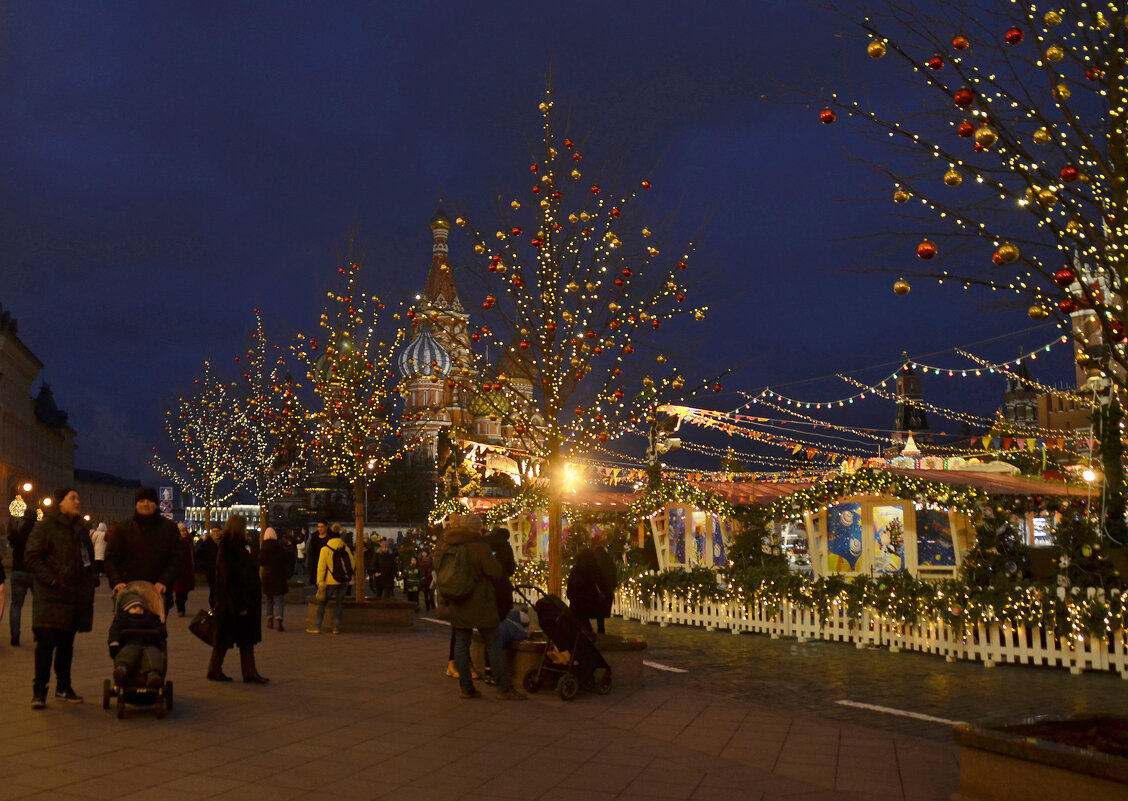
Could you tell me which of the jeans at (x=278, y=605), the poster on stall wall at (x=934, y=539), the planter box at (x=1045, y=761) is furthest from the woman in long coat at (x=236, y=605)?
the poster on stall wall at (x=934, y=539)

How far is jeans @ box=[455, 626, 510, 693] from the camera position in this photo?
9438 mm

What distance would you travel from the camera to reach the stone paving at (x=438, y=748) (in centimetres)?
608

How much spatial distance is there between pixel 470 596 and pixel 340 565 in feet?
25.1

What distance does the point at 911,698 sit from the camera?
10.3 m

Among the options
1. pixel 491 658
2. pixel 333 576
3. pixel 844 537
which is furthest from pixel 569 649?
pixel 844 537

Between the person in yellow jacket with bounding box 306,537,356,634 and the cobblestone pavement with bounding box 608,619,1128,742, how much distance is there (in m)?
4.98

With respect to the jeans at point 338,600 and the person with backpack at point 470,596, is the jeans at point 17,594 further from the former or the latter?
the person with backpack at point 470,596

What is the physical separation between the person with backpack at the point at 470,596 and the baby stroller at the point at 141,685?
7.71 ft

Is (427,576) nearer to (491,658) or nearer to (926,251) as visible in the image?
(491,658)

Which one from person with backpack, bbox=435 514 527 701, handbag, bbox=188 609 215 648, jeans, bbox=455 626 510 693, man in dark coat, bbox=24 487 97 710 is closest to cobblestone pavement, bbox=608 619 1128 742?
jeans, bbox=455 626 510 693

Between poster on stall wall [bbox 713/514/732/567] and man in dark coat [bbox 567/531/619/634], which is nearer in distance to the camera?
man in dark coat [bbox 567/531/619/634]

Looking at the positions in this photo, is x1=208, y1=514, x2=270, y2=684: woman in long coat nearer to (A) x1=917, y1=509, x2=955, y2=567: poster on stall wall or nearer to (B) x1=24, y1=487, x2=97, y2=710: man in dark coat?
(B) x1=24, y1=487, x2=97, y2=710: man in dark coat

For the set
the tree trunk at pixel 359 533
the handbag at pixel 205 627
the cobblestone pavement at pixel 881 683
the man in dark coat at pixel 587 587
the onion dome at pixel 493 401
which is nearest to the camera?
the cobblestone pavement at pixel 881 683

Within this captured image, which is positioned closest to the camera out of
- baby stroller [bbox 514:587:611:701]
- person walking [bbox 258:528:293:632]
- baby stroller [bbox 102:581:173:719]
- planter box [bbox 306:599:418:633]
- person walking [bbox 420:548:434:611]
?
baby stroller [bbox 102:581:173:719]
